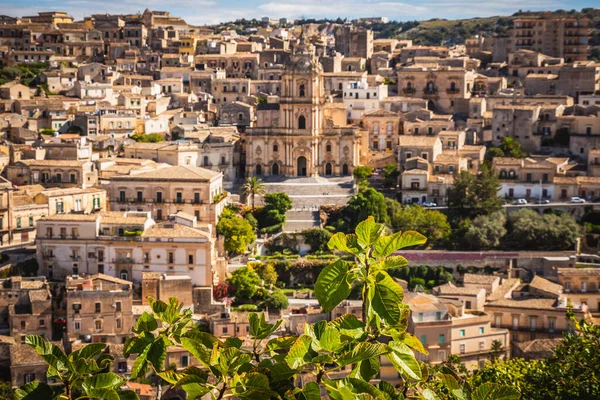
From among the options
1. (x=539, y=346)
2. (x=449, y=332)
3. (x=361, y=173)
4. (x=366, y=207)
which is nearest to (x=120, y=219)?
(x=366, y=207)

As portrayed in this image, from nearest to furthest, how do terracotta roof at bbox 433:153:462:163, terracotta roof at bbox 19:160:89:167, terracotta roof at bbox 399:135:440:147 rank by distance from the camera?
1. terracotta roof at bbox 19:160:89:167
2. terracotta roof at bbox 433:153:462:163
3. terracotta roof at bbox 399:135:440:147

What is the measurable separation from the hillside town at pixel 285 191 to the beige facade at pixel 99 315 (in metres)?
0.07

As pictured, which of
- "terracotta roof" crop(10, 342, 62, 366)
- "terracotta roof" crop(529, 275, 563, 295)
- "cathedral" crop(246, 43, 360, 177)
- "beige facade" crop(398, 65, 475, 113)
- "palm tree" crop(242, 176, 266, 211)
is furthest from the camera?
"beige facade" crop(398, 65, 475, 113)

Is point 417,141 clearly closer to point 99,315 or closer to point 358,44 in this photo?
point 99,315

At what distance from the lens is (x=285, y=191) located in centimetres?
5431

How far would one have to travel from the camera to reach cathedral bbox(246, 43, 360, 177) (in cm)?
5803

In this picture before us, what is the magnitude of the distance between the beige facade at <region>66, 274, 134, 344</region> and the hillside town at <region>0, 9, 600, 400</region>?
0.23ft

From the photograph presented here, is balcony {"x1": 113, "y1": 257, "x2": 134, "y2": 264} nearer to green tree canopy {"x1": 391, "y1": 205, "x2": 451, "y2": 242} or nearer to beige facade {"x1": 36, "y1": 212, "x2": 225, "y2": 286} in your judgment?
beige facade {"x1": 36, "y1": 212, "x2": 225, "y2": 286}

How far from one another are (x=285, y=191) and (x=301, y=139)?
4.85 metres

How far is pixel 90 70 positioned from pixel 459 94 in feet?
81.2

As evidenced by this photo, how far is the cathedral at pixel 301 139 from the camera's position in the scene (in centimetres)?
5803

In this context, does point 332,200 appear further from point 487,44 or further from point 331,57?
point 487,44

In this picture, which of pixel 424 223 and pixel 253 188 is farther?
pixel 253 188

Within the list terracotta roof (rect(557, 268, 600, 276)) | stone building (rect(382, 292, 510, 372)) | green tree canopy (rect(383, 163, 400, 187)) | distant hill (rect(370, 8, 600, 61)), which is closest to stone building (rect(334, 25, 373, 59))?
green tree canopy (rect(383, 163, 400, 187))
